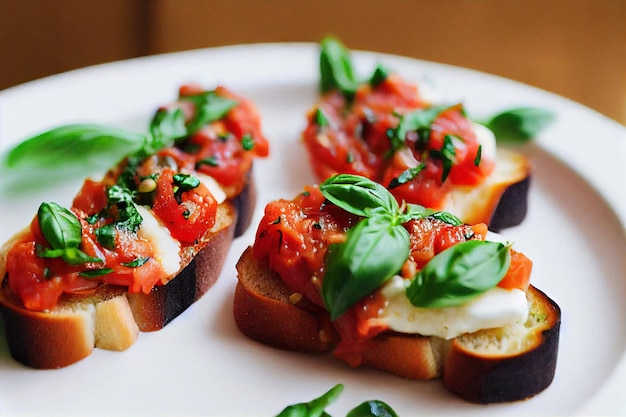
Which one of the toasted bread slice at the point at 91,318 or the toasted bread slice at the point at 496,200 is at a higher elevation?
the toasted bread slice at the point at 496,200

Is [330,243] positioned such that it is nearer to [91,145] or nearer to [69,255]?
[69,255]

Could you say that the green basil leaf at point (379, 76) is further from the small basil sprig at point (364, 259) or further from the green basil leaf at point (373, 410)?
the green basil leaf at point (373, 410)

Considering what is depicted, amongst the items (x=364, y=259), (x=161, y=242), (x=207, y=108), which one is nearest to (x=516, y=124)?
(x=207, y=108)

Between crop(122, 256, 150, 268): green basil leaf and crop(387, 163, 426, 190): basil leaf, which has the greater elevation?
crop(387, 163, 426, 190): basil leaf

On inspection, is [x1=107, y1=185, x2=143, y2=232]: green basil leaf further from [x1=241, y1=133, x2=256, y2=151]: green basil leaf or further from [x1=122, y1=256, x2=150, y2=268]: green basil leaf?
[x1=241, y1=133, x2=256, y2=151]: green basil leaf

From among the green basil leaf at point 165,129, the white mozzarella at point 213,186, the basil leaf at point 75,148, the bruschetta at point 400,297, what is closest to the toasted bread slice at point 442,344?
the bruschetta at point 400,297

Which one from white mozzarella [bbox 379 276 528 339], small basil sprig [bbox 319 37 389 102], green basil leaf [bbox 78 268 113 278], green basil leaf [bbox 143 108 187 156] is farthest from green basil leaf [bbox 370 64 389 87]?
green basil leaf [bbox 78 268 113 278]
